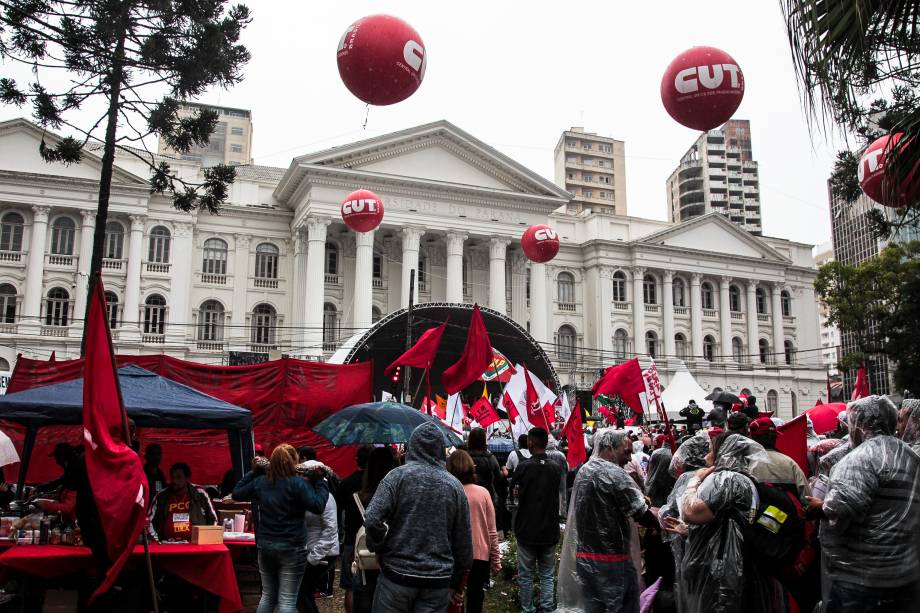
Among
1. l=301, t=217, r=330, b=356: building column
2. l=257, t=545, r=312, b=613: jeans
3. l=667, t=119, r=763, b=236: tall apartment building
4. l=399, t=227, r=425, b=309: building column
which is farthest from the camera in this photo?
l=667, t=119, r=763, b=236: tall apartment building

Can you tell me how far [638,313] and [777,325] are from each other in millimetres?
10981

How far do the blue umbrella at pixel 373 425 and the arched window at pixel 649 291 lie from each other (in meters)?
38.3

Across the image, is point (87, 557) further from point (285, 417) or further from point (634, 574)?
point (285, 417)

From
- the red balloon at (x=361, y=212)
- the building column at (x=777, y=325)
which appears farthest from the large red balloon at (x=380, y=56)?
the building column at (x=777, y=325)

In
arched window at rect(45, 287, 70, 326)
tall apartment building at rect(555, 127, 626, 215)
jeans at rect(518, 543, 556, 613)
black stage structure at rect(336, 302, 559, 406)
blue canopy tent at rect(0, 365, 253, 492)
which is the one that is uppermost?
tall apartment building at rect(555, 127, 626, 215)

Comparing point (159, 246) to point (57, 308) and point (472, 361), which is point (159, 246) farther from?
point (472, 361)

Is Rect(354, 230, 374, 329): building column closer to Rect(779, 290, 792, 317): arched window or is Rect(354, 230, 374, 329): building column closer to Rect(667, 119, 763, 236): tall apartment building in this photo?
Rect(779, 290, 792, 317): arched window

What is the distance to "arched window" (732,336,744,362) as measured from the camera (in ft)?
159

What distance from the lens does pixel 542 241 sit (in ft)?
65.9

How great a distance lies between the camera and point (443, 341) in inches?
1275

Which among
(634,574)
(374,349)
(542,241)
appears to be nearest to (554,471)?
(634,574)

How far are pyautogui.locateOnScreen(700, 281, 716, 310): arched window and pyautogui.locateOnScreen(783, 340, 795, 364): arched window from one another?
19.9 feet

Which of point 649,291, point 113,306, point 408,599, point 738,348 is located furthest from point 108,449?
point 738,348

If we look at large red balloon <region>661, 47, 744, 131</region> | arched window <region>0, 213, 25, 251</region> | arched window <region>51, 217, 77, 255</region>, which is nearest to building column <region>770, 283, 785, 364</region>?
arched window <region>51, 217, 77, 255</region>
